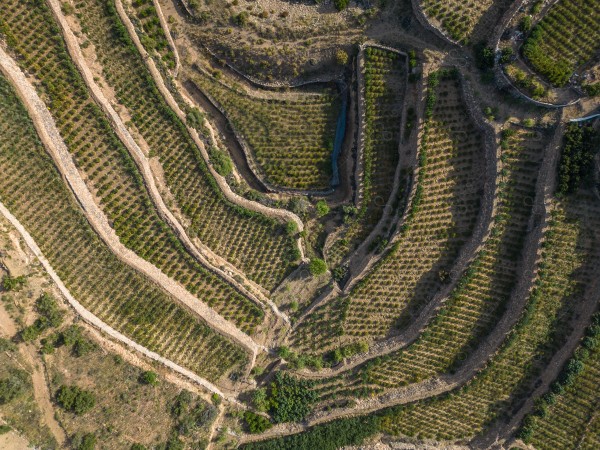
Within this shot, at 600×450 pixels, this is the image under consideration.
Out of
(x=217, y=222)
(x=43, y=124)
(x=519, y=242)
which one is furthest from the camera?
(x=217, y=222)

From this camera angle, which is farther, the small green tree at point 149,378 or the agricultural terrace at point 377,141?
the agricultural terrace at point 377,141

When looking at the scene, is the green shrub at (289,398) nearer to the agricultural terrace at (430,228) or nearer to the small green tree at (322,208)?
the agricultural terrace at (430,228)

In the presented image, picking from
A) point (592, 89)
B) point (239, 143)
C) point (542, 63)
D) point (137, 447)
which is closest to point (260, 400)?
point (137, 447)

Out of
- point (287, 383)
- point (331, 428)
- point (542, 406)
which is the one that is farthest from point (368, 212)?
point (542, 406)

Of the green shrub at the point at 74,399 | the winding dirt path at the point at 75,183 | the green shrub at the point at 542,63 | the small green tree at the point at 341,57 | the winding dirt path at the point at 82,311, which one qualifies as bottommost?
the green shrub at the point at 74,399

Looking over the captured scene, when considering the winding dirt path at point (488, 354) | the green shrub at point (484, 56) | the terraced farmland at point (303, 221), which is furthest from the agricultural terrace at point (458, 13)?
the winding dirt path at point (488, 354)

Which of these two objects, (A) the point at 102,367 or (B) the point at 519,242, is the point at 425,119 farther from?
(A) the point at 102,367

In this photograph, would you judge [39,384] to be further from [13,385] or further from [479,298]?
[479,298]
